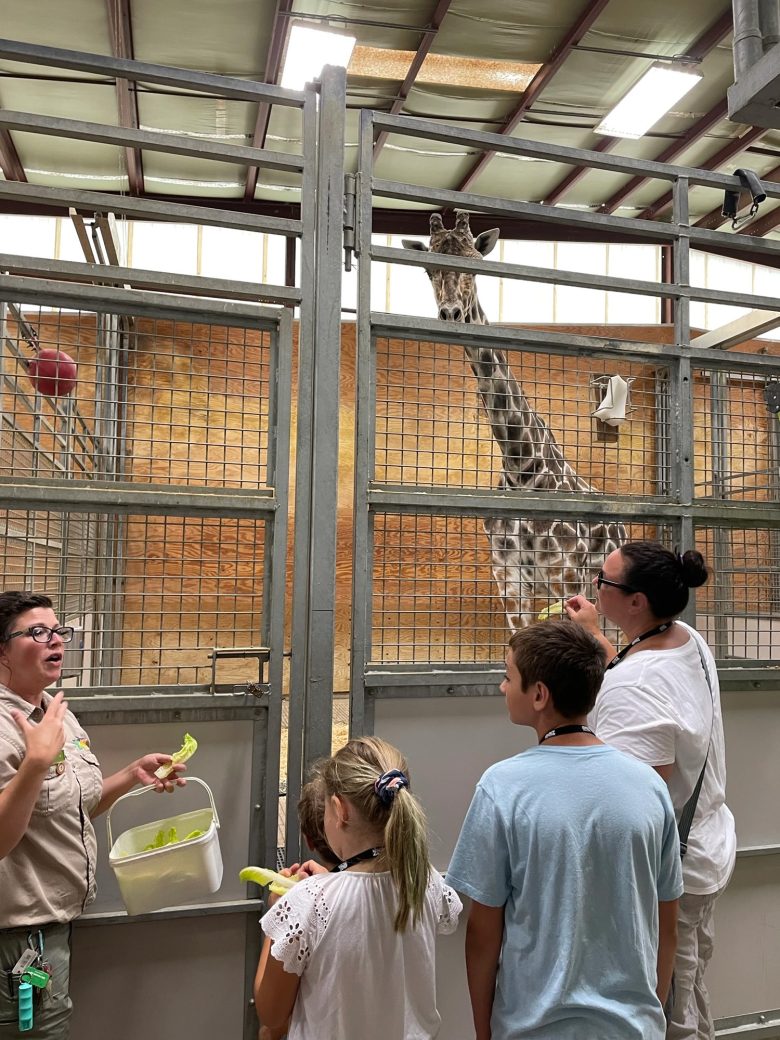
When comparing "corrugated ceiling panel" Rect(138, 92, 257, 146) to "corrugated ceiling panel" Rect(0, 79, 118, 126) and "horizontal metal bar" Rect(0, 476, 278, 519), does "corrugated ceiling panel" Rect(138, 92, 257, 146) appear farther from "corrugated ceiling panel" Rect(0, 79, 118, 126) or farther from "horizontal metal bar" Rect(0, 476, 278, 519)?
"horizontal metal bar" Rect(0, 476, 278, 519)

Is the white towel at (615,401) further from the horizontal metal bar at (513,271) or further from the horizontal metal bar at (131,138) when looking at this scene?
the horizontal metal bar at (131,138)

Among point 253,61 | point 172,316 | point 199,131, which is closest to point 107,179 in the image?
point 199,131

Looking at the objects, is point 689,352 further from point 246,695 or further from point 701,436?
point 701,436

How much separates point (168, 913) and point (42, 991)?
1.43 feet

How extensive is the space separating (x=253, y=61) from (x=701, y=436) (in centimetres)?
448

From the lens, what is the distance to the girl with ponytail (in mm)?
1438

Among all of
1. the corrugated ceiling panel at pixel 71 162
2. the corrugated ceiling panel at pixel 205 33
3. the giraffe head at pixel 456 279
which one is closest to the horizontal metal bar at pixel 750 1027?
the giraffe head at pixel 456 279

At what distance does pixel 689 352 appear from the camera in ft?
9.29

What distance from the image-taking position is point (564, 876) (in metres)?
1.44

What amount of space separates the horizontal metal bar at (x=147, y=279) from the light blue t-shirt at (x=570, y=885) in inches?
61.3

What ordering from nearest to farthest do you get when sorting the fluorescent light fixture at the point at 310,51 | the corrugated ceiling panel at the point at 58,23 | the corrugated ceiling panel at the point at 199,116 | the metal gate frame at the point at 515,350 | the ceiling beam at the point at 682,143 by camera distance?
1. the metal gate frame at the point at 515,350
2. the corrugated ceiling panel at the point at 58,23
3. the fluorescent light fixture at the point at 310,51
4. the corrugated ceiling panel at the point at 199,116
5. the ceiling beam at the point at 682,143

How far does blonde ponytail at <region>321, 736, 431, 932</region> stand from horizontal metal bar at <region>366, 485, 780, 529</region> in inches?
41.2

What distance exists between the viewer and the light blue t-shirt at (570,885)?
4.71 ft

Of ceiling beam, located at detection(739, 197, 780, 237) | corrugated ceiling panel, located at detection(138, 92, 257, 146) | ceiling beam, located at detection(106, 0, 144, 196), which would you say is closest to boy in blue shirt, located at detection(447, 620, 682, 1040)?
ceiling beam, located at detection(106, 0, 144, 196)
